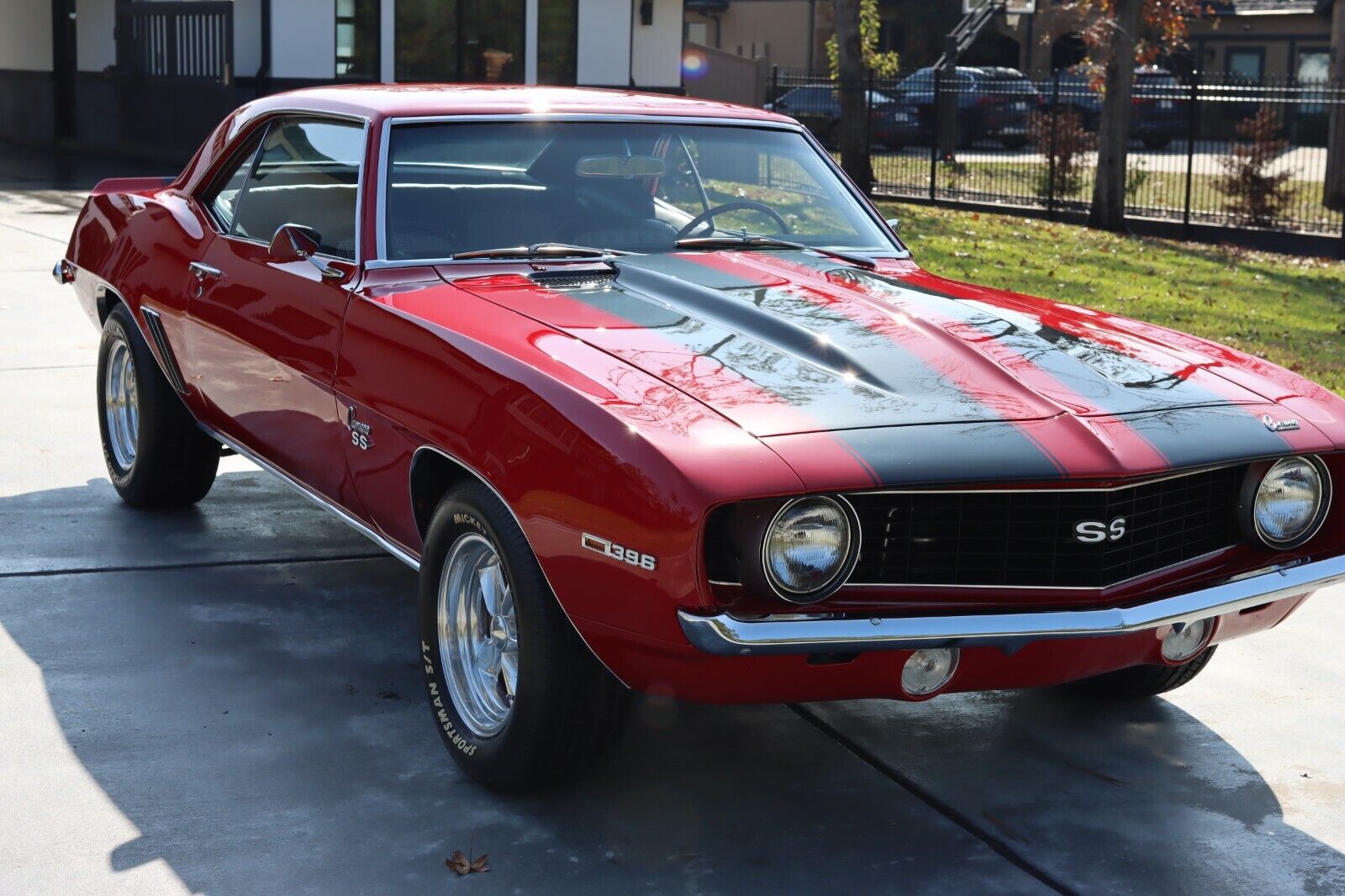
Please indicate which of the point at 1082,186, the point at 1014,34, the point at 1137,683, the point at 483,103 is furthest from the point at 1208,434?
the point at 1014,34

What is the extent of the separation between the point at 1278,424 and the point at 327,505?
2.61m

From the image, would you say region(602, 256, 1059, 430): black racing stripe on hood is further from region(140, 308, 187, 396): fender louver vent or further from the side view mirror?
region(140, 308, 187, 396): fender louver vent

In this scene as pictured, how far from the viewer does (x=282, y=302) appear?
4961mm

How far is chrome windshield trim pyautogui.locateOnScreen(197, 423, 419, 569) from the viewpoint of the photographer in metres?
4.44

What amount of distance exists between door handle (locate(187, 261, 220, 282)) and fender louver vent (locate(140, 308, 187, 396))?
12.6 inches

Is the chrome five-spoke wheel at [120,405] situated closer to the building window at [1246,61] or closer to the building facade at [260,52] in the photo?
the building facade at [260,52]

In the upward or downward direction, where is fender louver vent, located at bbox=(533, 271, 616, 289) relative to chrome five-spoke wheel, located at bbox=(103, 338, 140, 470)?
upward

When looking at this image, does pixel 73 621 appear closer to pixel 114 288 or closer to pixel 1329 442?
pixel 114 288

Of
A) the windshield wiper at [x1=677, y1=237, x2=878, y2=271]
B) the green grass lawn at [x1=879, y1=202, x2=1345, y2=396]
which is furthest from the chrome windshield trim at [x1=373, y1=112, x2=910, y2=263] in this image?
→ the green grass lawn at [x1=879, y1=202, x2=1345, y2=396]

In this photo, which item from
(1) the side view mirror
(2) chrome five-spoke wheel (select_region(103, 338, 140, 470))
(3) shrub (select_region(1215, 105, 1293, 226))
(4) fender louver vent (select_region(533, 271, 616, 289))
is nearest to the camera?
(4) fender louver vent (select_region(533, 271, 616, 289))

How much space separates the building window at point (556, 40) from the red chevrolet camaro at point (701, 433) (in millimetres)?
21211

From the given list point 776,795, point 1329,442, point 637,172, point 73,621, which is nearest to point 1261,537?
point 1329,442

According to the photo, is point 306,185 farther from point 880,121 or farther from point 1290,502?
point 880,121

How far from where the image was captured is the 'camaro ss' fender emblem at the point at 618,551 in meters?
3.33
